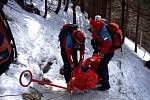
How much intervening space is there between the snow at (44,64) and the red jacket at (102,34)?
1278mm

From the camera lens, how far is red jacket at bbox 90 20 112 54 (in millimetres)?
9711

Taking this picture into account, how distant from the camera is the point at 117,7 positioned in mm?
30062

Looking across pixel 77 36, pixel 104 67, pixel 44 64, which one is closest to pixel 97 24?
pixel 77 36

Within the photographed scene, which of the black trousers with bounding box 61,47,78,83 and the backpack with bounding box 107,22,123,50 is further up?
the backpack with bounding box 107,22,123,50

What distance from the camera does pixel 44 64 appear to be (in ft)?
36.0

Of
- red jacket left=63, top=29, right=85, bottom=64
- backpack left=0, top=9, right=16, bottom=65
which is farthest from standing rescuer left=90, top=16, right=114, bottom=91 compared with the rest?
backpack left=0, top=9, right=16, bottom=65

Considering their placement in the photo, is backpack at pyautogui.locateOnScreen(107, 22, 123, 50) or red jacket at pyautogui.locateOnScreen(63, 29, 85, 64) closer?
red jacket at pyautogui.locateOnScreen(63, 29, 85, 64)

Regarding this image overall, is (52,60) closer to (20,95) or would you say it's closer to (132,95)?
(132,95)

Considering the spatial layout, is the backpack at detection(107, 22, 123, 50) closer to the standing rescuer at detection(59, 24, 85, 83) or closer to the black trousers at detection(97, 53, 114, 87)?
the black trousers at detection(97, 53, 114, 87)

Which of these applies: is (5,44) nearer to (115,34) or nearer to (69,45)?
(69,45)

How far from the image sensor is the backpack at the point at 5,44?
18.2 ft

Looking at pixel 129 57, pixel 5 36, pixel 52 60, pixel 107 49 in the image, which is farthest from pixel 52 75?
pixel 129 57

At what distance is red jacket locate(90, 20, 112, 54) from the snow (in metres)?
1.28

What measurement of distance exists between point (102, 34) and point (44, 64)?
2117 millimetres
